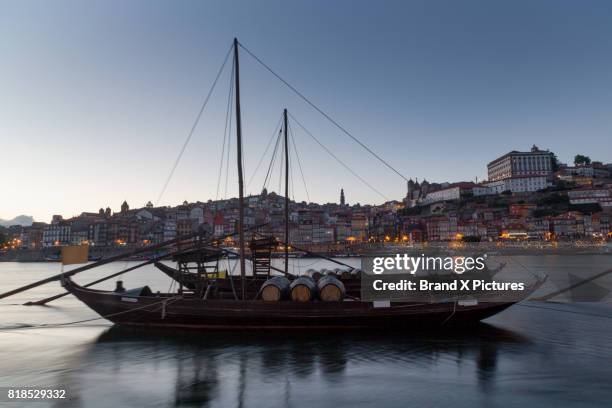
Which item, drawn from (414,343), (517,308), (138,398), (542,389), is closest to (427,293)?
(414,343)

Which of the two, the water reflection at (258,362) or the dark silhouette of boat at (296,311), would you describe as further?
the dark silhouette of boat at (296,311)

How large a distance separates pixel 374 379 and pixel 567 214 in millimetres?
139432

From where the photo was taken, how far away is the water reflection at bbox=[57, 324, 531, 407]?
32.1 feet

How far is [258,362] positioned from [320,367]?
1884 mm

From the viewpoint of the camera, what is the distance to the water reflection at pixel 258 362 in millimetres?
9773

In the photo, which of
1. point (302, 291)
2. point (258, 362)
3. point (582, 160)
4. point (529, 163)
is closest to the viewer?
point (258, 362)

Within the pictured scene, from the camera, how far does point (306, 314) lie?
1416cm

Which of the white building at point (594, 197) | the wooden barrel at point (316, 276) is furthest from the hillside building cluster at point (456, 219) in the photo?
the wooden barrel at point (316, 276)

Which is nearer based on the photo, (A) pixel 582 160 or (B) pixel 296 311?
(B) pixel 296 311

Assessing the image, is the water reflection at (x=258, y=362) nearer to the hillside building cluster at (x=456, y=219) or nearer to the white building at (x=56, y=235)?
the hillside building cluster at (x=456, y=219)

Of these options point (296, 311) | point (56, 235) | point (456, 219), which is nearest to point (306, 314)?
point (296, 311)

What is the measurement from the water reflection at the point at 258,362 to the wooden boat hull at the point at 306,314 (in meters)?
0.39

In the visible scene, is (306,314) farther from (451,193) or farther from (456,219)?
(451,193)

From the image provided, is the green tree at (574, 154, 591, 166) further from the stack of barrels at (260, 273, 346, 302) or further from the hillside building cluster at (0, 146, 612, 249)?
the stack of barrels at (260, 273, 346, 302)
